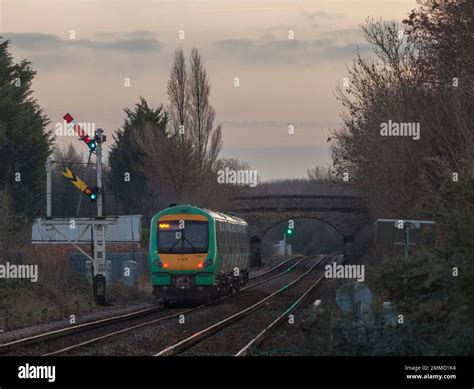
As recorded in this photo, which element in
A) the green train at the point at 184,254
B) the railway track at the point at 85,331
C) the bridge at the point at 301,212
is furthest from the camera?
the bridge at the point at 301,212

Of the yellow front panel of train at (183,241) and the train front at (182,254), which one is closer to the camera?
the train front at (182,254)

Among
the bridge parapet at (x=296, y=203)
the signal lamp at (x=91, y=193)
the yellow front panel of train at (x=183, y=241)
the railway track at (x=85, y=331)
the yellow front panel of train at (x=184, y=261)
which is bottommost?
the railway track at (x=85, y=331)

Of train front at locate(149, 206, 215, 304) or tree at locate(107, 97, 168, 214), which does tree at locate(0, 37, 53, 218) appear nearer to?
tree at locate(107, 97, 168, 214)

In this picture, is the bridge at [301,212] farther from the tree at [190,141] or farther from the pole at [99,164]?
the pole at [99,164]

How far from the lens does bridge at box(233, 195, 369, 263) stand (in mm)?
77438

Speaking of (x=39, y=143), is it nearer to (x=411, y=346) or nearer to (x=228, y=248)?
(x=228, y=248)

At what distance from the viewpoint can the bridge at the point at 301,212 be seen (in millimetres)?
77438

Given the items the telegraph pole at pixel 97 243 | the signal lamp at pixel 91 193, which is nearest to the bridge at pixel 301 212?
the telegraph pole at pixel 97 243

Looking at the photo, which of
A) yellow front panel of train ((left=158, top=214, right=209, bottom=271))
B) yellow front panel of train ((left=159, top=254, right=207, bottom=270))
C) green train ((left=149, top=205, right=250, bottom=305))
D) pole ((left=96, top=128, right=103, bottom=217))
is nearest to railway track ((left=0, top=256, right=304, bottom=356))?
green train ((left=149, top=205, right=250, bottom=305))

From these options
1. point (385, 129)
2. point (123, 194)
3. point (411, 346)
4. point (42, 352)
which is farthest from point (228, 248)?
point (123, 194)

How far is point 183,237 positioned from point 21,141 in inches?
1112

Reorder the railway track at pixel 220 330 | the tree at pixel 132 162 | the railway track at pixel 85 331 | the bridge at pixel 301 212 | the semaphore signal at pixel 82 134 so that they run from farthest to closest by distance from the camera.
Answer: the bridge at pixel 301 212
the tree at pixel 132 162
the semaphore signal at pixel 82 134
the railway track at pixel 85 331
the railway track at pixel 220 330

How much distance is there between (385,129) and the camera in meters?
34.2
